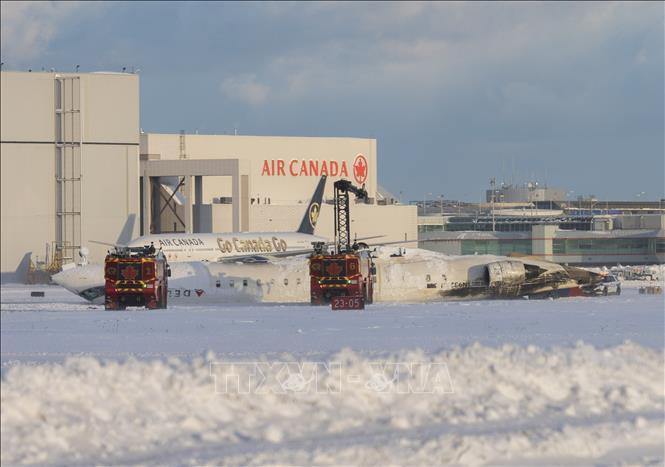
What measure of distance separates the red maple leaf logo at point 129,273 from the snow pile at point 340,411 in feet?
118

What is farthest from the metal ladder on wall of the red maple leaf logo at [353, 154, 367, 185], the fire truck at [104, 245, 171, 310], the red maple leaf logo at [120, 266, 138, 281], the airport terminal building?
the red maple leaf logo at [353, 154, 367, 185]

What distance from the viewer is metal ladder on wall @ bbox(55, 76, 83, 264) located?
3981 inches

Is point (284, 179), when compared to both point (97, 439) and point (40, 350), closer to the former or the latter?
Result: point (40, 350)

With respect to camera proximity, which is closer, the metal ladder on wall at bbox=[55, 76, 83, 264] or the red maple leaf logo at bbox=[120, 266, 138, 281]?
the red maple leaf logo at bbox=[120, 266, 138, 281]

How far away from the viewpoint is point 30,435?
1948 centimetres

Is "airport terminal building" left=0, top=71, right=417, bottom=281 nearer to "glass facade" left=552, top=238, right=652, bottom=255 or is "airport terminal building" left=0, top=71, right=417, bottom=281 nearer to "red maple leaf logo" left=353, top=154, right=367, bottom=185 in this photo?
"red maple leaf logo" left=353, top=154, right=367, bottom=185

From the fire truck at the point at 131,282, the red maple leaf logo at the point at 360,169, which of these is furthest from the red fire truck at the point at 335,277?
the red maple leaf logo at the point at 360,169

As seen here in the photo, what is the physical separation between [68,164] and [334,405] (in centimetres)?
8405

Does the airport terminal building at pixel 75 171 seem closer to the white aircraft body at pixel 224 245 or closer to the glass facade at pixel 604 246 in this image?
the white aircraft body at pixel 224 245

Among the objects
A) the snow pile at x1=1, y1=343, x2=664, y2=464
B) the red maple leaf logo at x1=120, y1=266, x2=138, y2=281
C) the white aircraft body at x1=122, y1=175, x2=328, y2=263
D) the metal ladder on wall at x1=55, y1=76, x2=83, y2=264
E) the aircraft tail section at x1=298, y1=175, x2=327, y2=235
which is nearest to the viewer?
the snow pile at x1=1, y1=343, x2=664, y2=464

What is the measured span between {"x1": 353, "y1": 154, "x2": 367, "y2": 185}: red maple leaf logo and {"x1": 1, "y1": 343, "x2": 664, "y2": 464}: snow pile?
12628 cm

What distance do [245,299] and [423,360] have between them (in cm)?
4366

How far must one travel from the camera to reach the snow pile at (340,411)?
1928 centimetres

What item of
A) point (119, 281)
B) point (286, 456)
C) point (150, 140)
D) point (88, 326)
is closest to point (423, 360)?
point (286, 456)
